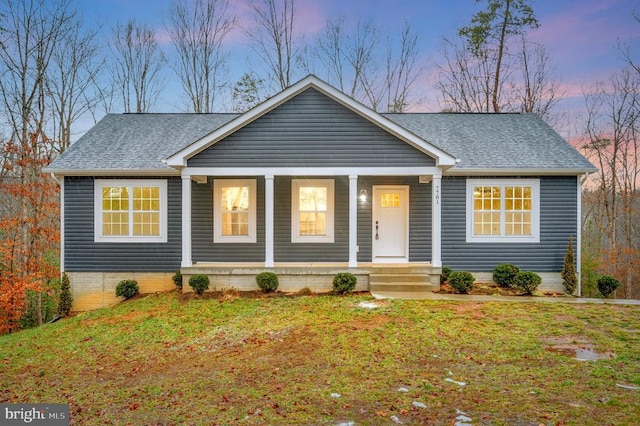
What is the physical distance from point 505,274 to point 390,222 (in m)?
3.68

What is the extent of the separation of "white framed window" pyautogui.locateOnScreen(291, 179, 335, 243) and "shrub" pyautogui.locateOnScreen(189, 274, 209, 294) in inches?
116

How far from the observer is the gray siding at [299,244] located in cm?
1195

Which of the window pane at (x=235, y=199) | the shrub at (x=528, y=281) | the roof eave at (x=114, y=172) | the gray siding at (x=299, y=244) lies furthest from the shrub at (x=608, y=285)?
the roof eave at (x=114, y=172)

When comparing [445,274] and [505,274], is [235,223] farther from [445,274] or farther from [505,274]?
[505,274]

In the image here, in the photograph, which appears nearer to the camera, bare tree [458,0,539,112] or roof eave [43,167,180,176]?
roof eave [43,167,180,176]

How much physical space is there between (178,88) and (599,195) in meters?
25.3

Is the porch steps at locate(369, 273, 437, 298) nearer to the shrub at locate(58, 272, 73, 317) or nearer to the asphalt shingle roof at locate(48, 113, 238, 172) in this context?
the asphalt shingle roof at locate(48, 113, 238, 172)

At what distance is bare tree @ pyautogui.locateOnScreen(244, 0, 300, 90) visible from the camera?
883 inches

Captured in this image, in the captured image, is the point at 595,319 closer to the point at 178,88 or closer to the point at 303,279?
the point at 303,279

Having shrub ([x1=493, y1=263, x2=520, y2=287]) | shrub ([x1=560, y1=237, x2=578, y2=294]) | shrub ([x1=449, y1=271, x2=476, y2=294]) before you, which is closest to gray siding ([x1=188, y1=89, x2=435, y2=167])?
shrub ([x1=449, y1=271, x2=476, y2=294])

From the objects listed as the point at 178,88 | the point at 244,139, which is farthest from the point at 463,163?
the point at 178,88

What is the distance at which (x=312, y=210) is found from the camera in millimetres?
12055

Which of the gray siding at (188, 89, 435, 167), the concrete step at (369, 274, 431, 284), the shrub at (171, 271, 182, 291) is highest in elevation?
the gray siding at (188, 89, 435, 167)

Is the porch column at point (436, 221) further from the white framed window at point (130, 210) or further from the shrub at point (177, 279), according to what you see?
the white framed window at point (130, 210)
